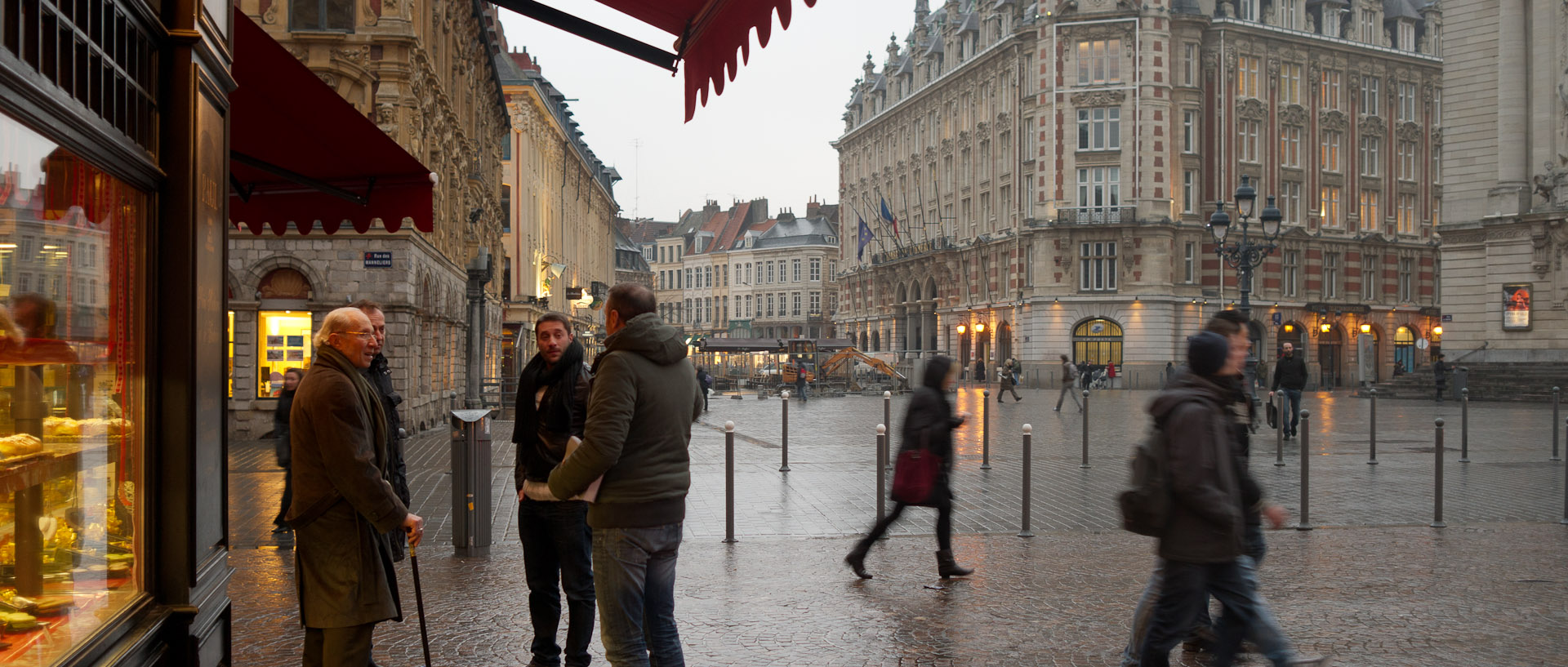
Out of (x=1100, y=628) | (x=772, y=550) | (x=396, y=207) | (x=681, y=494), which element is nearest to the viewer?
(x=681, y=494)

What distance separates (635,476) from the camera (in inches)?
185

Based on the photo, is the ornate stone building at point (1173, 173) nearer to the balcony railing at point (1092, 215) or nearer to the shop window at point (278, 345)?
the balcony railing at point (1092, 215)

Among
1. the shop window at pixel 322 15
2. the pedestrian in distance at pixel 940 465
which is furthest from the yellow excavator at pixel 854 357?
the pedestrian in distance at pixel 940 465

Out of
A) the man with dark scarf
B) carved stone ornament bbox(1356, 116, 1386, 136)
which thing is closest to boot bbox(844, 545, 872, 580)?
the man with dark scarf

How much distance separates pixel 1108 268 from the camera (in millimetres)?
56031

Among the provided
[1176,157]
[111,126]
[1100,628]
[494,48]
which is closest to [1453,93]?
[1176,157]

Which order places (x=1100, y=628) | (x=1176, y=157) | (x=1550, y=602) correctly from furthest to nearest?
(x=1176, y=157) → (x=1550, y=602) → (x=1100, y=628)

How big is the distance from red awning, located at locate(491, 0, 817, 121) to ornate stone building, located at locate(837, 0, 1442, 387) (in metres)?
52.8

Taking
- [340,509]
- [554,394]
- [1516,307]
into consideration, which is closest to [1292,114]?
[1516,307]

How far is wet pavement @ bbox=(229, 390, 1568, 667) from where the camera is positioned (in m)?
6.32

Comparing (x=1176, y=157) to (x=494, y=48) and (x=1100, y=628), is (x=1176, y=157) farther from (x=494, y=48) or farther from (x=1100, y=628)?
(x=1100, y=628)

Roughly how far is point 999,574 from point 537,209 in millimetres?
45136

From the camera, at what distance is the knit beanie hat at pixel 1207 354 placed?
495cm

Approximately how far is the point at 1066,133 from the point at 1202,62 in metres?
7.87
